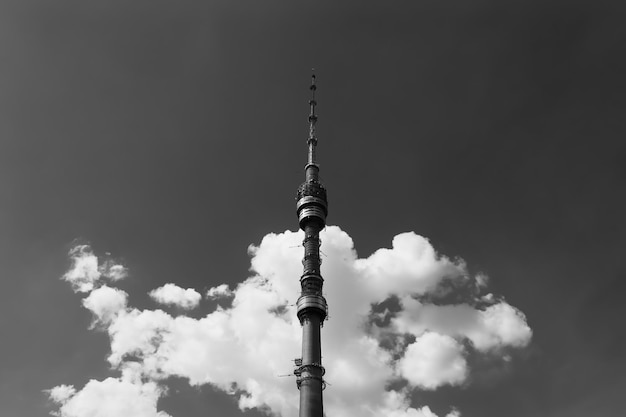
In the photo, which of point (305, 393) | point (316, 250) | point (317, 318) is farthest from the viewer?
point (316, 250)

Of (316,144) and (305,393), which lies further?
(316,144)

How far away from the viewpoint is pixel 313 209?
155 meters

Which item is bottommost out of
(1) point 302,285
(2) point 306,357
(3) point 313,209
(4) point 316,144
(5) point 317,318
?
(2) point 306,357

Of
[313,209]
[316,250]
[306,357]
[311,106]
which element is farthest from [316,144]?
[306,357]

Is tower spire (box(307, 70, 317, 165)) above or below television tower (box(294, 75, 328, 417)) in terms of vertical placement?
above

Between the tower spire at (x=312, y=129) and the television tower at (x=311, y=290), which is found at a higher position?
the tower spire at (x=312, y=129)

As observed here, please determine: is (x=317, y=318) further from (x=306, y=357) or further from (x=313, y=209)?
(x=313, y=209)

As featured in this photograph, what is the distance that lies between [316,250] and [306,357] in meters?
29.3

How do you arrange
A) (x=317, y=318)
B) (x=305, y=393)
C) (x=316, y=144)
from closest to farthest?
(x=305, y=393) < (x=317, y=318) < (x=316, y=144)

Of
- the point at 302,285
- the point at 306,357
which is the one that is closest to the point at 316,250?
the point at 302,285

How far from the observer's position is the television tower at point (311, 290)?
127375mm

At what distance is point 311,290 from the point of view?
463 feet

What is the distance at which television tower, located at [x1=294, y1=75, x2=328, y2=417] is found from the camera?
127 meters

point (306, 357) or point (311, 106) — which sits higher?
point (311, 106)
